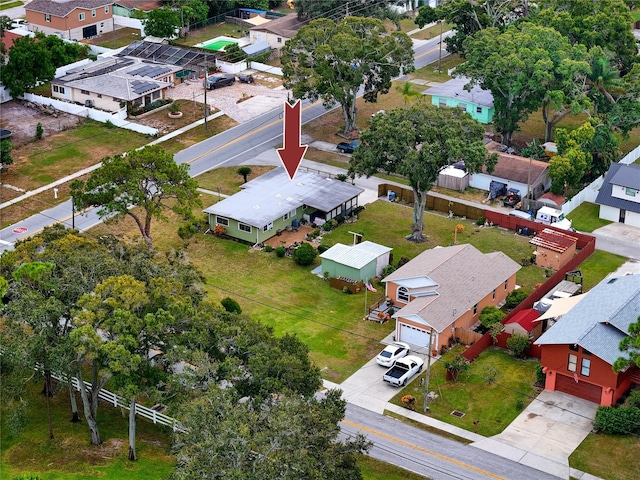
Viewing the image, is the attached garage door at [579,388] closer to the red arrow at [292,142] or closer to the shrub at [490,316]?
the shrub at [490,316]

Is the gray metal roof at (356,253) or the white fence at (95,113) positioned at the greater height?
the gray metal roof at (356,253)

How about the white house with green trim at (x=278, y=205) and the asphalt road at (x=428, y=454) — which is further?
the white house with green trim at (x=278, y=205)

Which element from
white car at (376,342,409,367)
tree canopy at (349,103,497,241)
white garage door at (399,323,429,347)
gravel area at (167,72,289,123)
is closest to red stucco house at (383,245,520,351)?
white garage door at (399,323,429,347)

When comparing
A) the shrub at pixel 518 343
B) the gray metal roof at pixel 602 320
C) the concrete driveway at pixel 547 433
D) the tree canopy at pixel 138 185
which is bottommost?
the concrete driveway at pixel 547 433

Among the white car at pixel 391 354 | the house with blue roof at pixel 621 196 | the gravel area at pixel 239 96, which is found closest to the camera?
the white car at pixel 391 354

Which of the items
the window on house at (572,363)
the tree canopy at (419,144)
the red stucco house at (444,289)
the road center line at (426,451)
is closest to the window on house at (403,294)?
the red stucco house at (444,289)

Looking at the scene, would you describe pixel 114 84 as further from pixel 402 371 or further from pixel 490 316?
pixel 402 371

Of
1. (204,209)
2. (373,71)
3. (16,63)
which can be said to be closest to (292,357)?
(204,209)

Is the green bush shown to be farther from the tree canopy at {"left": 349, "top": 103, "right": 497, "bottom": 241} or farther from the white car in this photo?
the tree canopy at {"left": 349, "top": 103, "right": 497, "bottom": 241}
